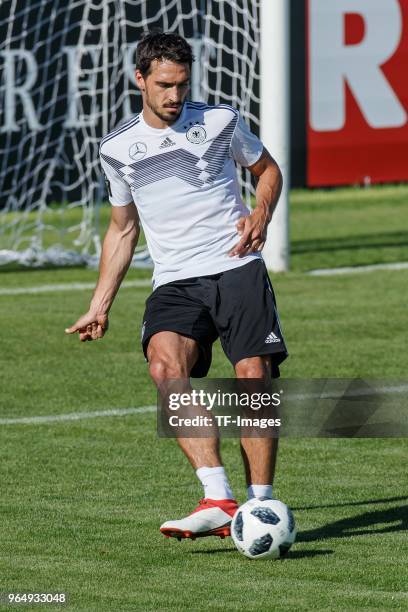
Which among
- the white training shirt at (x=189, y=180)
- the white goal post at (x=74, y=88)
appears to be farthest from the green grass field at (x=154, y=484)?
the white goal post at (x=74, y=88)

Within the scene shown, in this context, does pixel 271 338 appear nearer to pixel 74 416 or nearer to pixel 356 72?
pixel 74 416

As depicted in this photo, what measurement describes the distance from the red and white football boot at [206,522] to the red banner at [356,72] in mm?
13313

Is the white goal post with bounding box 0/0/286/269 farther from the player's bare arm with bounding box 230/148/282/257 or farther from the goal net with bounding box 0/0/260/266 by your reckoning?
the player's bare arm with bounding box 230/148/282/257

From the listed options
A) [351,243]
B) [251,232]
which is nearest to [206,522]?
[251,232]

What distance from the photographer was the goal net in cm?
1706

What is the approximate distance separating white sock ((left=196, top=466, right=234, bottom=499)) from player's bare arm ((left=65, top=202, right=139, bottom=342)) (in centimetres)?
72

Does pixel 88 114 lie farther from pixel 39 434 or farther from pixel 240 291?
pixel 240 291

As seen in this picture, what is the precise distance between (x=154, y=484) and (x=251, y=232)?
1.50 metres

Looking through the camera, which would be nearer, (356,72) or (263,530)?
(263,530)

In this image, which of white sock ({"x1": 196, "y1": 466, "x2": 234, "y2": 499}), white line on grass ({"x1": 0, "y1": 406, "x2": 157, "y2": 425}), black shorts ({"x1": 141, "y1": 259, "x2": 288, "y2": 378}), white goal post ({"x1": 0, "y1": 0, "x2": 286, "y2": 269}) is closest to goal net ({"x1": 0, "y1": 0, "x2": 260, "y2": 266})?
white goal post ({"x1": 0, "y1": 0, "x2": 286, "y2": 269})

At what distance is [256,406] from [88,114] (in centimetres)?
1414

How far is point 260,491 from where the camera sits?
19.9ft

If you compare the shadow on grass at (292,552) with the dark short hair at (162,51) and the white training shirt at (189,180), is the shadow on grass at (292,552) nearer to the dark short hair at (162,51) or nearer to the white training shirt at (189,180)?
the white training shirt at (189,180)

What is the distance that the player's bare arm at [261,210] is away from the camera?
6148 millimetres
